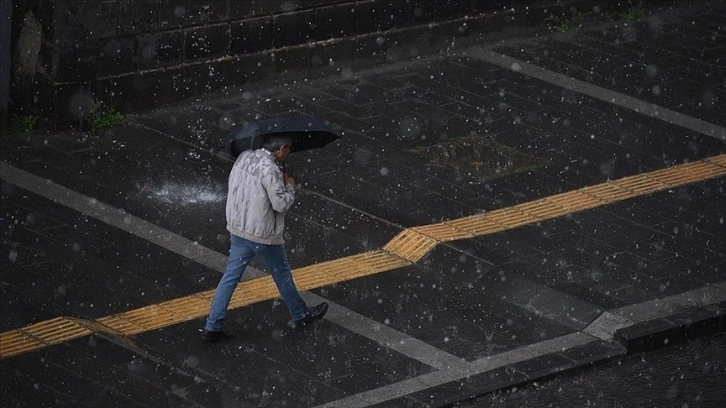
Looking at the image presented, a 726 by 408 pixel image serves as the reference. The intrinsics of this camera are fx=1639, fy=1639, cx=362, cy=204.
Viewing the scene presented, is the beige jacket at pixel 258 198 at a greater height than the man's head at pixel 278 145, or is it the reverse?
the man's head at pixel 278 145

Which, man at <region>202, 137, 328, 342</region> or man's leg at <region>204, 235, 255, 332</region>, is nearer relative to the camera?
man at <region>202, 137, 328, 342</region>

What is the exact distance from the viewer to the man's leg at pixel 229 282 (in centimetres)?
1171

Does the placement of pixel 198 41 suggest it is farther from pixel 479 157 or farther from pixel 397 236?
pixel 397 236

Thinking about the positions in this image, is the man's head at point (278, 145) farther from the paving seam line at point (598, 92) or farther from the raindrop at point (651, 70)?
the raindrop at point (651, 70)

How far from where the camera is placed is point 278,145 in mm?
11625

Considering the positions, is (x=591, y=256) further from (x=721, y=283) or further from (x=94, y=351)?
(x=94, y=351)

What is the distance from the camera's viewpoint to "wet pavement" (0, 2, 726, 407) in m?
11.5

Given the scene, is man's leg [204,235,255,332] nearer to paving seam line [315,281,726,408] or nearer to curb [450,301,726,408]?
paving seam line [315,281,726,408]

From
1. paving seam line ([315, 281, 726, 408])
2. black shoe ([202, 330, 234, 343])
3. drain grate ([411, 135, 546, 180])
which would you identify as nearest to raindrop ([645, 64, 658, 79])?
drain grate ([411, 135, 546, 180])

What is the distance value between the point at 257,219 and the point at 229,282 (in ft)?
1.78

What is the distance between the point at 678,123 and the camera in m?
16.7

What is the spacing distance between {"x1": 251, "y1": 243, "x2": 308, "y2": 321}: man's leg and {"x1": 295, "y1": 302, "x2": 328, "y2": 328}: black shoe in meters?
0.03

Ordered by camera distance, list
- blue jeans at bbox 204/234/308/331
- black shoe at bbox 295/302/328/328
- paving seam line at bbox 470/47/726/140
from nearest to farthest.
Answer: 1. blue jeans at bbox 204/234/308/331
2. black shoe at bbox 295/302/328/328
3. paving seam line at bbox 470/47/726/140

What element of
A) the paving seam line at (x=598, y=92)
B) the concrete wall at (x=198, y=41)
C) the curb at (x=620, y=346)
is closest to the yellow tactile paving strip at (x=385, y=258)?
the paving seam line at (x=598, y=92)
